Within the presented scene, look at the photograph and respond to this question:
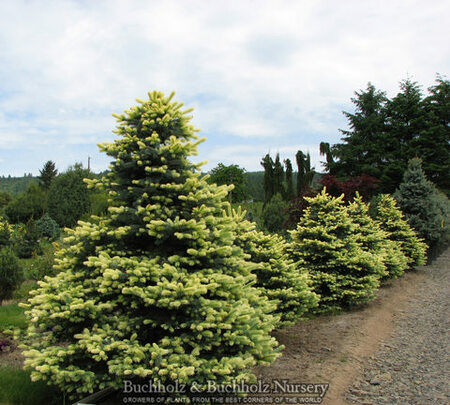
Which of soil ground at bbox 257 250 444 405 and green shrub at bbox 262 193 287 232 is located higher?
green shrub at bbox 262 193 287 232

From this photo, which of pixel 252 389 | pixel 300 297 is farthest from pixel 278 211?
pixel 252 389

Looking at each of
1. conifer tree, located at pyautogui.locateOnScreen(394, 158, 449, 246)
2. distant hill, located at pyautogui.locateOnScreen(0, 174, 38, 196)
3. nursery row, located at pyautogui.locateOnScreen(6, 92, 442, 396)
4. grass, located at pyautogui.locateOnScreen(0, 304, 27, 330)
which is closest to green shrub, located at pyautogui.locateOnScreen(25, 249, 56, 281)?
grass, located at pyautogui.locateOnScreen(0, 304, 27, 330)

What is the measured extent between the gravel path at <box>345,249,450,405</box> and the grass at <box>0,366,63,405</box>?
3.04 m

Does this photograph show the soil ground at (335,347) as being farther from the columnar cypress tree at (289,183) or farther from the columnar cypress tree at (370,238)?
the columnar cypress tree at (289,183)

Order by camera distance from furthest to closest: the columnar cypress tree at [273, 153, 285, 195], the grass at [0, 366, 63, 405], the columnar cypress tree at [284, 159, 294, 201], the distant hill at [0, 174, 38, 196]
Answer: the distant hill at [0, 174, 38, 196] < the columnar cypress tree at [273, 153, 285, 195] < the columnar cypress tree at [284, 159, 294, 201] < the grass at [0, 366, 63, 405]

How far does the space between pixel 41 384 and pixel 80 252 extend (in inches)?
53.1

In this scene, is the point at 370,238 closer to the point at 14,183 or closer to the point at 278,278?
the point at 278,278

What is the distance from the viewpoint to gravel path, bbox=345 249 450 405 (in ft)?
13.5

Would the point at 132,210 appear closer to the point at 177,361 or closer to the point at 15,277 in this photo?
the point at 177,361

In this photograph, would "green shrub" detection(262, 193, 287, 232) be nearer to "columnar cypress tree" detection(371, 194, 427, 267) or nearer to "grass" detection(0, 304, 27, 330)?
"columnar cypress tree" detection(371, 194, 427, 267)

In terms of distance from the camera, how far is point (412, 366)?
200 inches

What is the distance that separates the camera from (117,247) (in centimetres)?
374

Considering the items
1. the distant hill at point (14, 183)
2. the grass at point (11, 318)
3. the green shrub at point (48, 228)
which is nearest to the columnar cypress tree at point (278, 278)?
the grass at point (11, 318)

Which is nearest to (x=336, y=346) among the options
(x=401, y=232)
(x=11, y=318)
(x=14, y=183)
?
(x=11, y=318)
